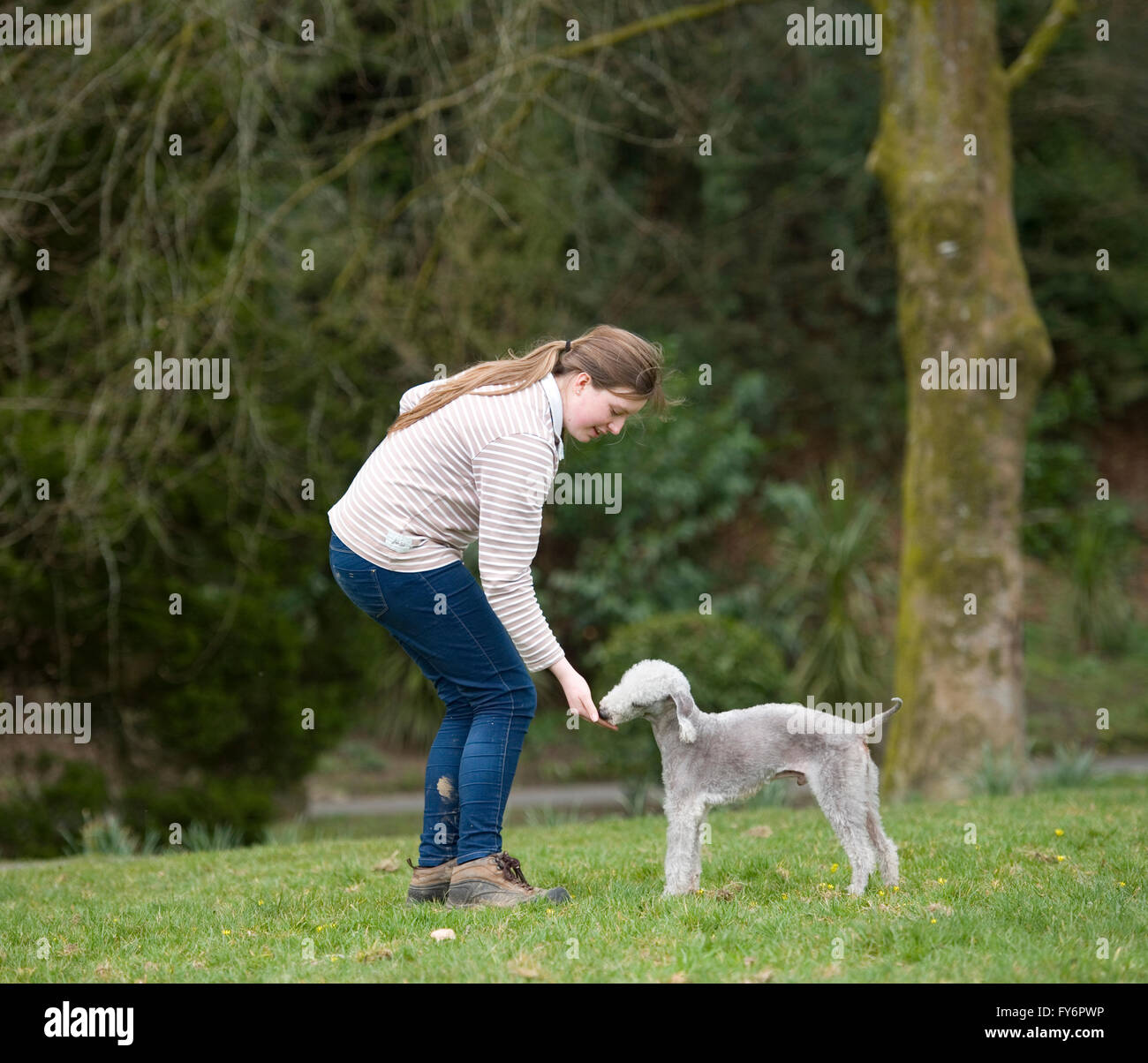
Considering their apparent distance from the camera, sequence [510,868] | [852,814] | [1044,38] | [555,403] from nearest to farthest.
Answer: [555,403] < [852,814] < [510,868] < [1044,38]

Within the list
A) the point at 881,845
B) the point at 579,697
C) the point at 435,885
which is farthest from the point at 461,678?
the point at 881,845

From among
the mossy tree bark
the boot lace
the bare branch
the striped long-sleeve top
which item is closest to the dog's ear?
the striped long-sleeve top

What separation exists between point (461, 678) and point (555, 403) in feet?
3.29

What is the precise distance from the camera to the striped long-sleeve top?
4.08 m

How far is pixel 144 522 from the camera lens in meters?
9.70

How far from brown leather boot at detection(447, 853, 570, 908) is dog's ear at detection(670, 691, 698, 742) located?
76cm

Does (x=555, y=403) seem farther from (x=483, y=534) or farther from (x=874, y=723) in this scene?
(x=874, y=723)

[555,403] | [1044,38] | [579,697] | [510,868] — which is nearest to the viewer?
[579,697]

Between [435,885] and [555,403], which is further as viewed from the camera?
[435,885]

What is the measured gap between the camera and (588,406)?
4262mm

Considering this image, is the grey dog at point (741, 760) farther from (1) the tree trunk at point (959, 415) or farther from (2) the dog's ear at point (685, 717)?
(1) the tree trunk at point (959, 415)

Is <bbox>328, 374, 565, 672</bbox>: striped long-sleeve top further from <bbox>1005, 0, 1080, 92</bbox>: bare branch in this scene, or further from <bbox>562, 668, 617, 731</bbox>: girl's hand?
<bbox>1005, 0, 1080, 92</bbox>: bare branch

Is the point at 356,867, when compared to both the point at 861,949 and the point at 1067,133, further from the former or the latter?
the point at 1067,133

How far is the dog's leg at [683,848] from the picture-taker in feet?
14.4
